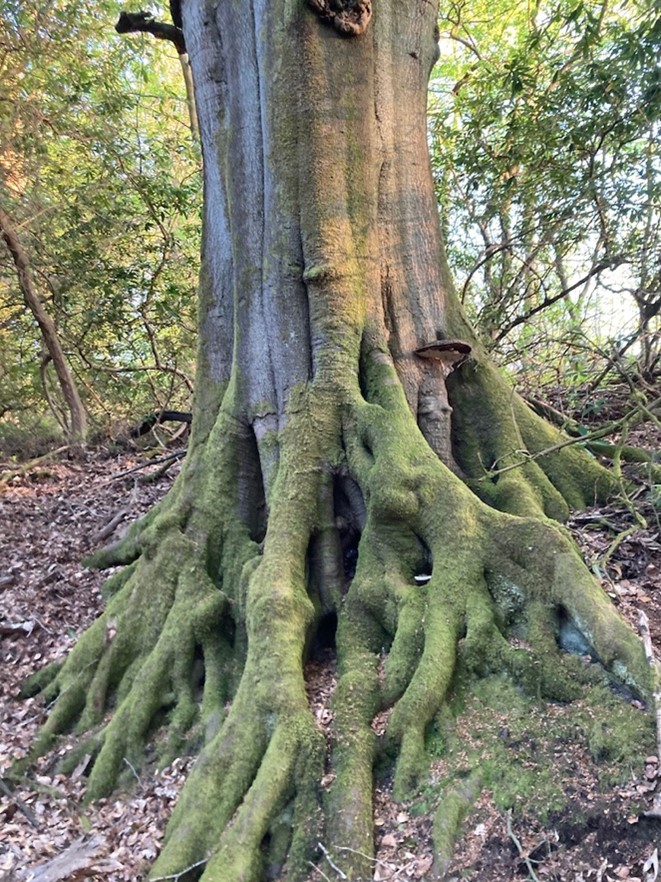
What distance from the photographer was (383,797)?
118 inches

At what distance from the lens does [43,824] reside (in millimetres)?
3594

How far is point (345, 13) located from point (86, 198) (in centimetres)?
715

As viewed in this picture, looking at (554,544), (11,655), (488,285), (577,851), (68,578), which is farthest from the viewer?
(488,285)

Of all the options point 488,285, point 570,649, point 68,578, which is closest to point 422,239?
point 570,649

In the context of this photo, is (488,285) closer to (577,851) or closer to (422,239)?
(422,239)

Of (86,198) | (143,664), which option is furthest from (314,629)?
(86,198)

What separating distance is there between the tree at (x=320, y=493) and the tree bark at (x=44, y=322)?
5.15m

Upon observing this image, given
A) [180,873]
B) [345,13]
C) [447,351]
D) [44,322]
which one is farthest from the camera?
[44,322]

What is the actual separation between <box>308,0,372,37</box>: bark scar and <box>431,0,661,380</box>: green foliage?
89.4 inches

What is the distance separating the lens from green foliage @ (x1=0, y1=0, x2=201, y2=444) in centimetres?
952

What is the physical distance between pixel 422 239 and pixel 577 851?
4.00 metres

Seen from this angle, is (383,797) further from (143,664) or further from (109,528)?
(109,528)

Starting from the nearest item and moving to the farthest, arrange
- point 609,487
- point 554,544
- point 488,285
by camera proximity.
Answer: point 554,544, point 609,487, point 488,285

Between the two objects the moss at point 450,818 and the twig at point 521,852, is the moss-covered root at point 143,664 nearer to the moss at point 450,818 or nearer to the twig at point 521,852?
the moss at point 450,818
